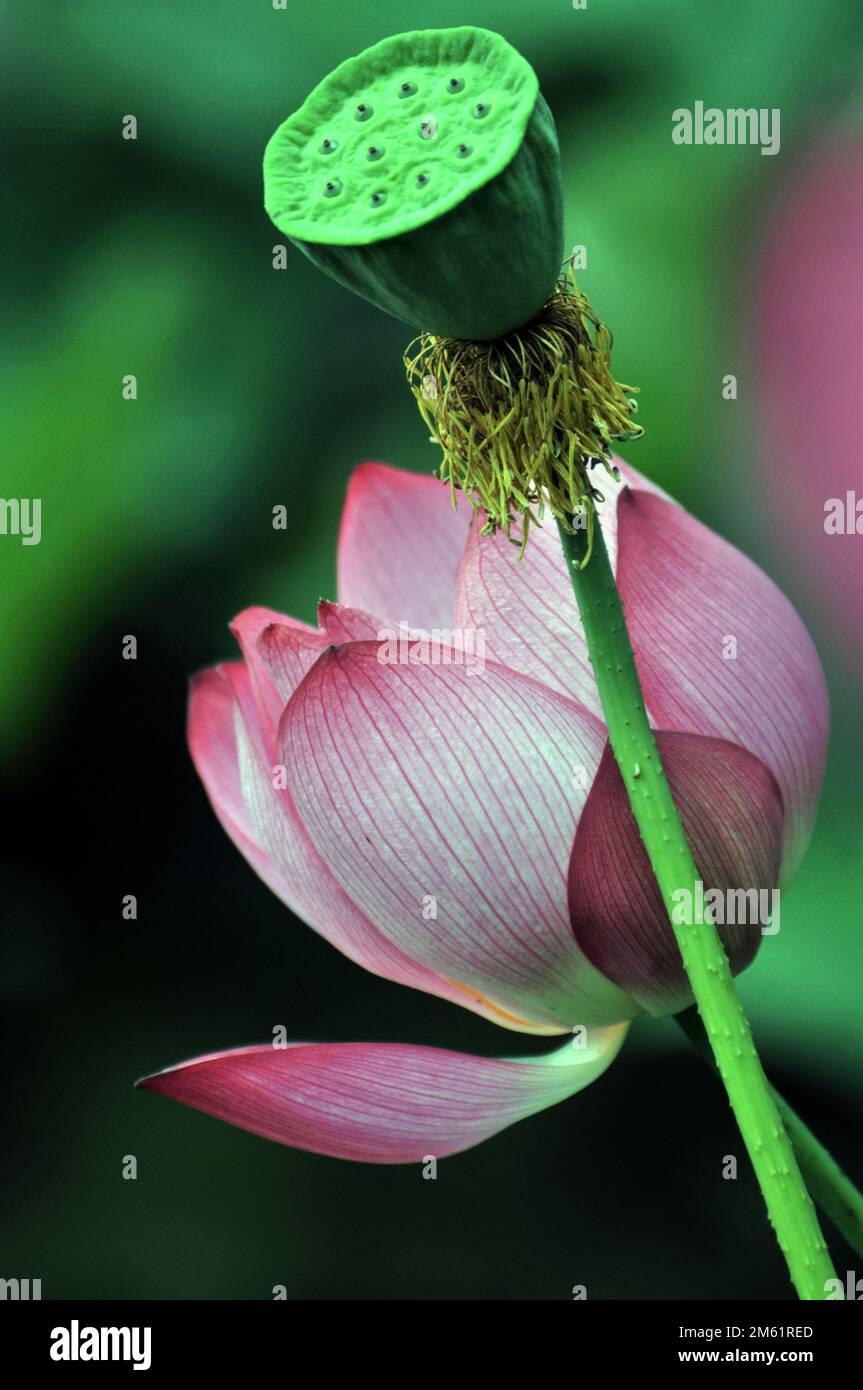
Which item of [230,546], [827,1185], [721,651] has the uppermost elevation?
[230,546]

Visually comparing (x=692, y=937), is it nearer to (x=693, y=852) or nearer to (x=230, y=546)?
(x=693, y=852)

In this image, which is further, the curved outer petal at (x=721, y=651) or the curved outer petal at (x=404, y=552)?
the curved outer petal at (x=404, y=552)

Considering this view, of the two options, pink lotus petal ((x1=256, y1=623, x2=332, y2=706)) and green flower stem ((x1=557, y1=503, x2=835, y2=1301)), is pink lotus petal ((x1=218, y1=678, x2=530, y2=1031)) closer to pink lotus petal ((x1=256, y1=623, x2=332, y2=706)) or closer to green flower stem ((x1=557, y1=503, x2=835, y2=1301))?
pink lotus petal ((x1=256, y1=623, x2=332, y2=706))

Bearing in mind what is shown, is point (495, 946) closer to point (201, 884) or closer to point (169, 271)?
point (201, 884)

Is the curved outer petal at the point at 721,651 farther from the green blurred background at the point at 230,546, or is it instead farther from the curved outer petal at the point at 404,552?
the green blurred background at the point at 230,546

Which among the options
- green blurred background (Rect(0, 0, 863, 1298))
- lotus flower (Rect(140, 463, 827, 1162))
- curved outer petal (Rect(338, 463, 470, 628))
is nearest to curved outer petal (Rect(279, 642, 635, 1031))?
lotus flower (Rect(140, 463, 827, 1162))

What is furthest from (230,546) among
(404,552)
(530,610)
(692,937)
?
(692,937)

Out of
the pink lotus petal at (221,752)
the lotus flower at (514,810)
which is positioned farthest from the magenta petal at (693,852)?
the pink lotus petal at (221,752)

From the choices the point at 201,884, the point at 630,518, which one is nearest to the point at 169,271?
the point at 201,884
